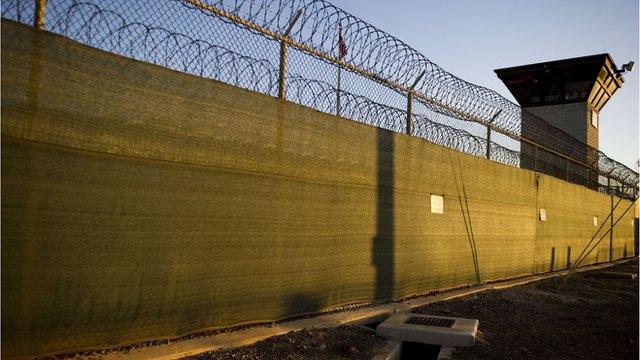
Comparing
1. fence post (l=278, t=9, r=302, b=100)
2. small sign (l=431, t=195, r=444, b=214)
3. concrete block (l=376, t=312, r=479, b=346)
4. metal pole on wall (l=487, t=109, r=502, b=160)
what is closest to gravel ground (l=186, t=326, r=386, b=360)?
concrete block (l=376, t=312, r=479, b=346)

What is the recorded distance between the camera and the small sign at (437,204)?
7.28 m

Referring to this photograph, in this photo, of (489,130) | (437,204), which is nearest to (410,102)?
(437,204)

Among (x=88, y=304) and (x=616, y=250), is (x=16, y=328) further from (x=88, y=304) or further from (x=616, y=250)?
(x=616, y=250)

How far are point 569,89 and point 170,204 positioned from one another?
2315cm

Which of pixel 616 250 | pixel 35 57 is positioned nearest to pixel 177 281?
pixel 35 57

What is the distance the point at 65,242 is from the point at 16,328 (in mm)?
579

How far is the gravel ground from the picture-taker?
12.6ft

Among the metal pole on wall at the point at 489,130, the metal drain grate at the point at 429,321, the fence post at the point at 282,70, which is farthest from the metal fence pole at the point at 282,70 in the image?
the metal pole on wall at the point at 489,130

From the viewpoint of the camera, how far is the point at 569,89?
22.9 metres

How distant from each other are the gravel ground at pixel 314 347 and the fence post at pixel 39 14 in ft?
8.14

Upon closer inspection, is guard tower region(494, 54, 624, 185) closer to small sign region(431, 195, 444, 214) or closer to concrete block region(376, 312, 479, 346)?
small sign region(431, 195, 444, 214)

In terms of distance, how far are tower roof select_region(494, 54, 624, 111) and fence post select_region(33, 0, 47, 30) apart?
22640mm

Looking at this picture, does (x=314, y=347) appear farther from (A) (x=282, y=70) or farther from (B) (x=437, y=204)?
(B) (x=437, y=204)

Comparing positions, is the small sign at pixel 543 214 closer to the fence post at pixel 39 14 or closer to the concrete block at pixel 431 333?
the concrete block at pixel 431 333
